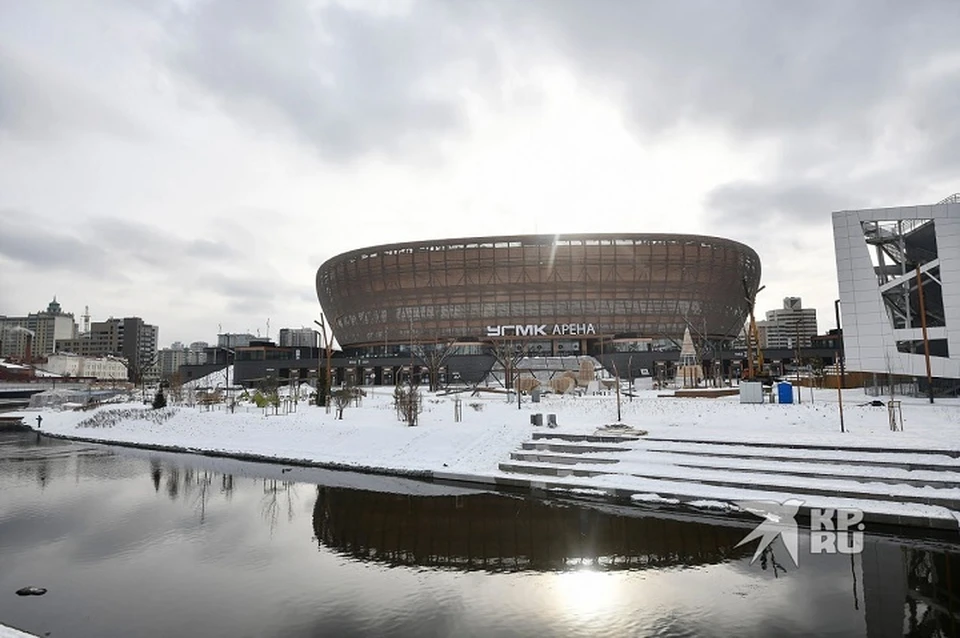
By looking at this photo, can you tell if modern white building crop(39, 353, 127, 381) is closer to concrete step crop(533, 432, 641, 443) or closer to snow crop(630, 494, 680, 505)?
concrete step crop(533, 432, 641, 443)

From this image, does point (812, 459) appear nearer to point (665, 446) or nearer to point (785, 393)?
point (665, 446)

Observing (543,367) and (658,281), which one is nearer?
(543,367)

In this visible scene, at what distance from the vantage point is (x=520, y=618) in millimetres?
9984

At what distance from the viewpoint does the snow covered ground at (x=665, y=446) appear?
1669 centimetres

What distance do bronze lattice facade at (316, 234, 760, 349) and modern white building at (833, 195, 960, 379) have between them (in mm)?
48293

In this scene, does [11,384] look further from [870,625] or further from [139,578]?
[870,625]

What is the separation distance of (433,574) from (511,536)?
3.15 metres

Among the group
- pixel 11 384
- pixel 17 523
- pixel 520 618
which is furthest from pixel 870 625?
pixel 11 384

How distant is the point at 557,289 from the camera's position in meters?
90.2

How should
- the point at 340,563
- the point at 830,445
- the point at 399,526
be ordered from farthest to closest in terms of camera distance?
the point at 830,445 → the point at 399,526 → the point at 340,563

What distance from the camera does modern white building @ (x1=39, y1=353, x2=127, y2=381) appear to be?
15088cm

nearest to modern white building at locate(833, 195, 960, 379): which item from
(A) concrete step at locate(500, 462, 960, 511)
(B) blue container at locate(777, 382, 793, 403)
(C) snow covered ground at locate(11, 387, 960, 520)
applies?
(C) snow covered ground at locate(11, 387, 960, 520)

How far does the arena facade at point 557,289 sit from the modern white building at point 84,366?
319 feet

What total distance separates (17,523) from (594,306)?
3173 inches
